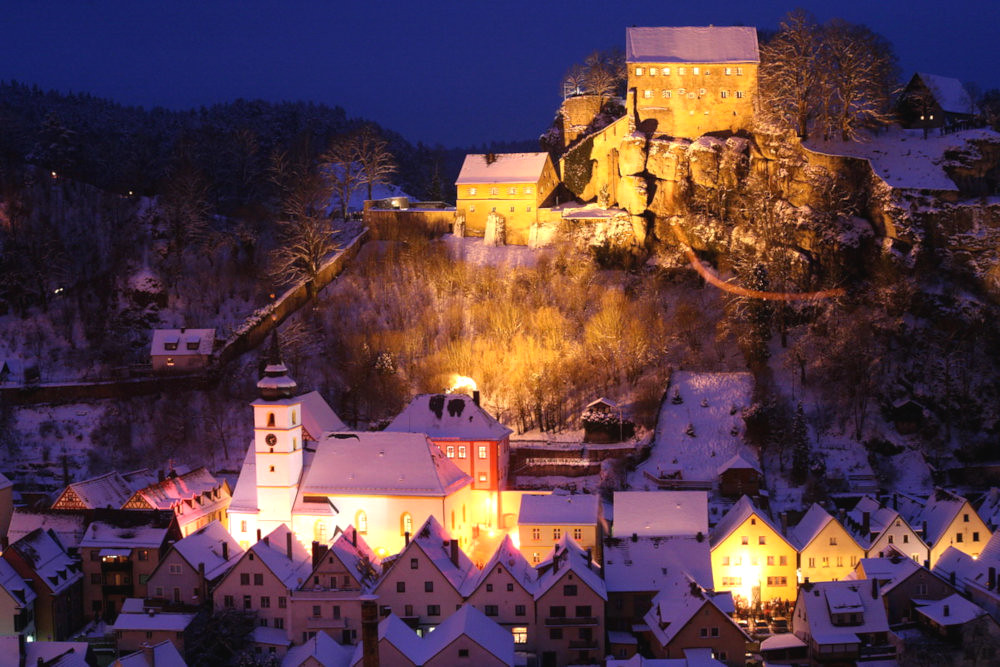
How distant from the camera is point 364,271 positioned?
59.4 meters

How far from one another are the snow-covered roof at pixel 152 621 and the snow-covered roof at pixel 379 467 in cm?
779

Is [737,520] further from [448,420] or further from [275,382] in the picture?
[275,382]

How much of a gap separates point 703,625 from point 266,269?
116 feet

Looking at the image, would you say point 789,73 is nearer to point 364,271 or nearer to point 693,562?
point 364,271

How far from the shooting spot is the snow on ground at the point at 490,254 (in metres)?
58.4

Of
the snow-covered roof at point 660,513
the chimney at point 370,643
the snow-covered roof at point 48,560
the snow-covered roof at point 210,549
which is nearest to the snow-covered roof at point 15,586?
the snow-covered roof at point 48,560

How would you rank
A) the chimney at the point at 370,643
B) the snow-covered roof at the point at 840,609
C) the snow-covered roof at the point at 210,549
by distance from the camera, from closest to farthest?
the chimney at the point at 370,643
the snow-covered roof at the point at 840,609
the snow-covered roof at the point at 210,549

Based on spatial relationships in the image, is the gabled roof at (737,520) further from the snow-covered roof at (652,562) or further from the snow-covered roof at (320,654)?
the snow-covered roof at (320,654)

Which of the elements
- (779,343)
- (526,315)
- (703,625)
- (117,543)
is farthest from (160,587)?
(779,343)

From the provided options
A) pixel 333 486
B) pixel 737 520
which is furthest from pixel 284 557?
pixel 737 520

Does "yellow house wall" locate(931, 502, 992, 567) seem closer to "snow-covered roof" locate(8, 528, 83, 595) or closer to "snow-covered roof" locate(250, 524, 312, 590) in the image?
"snow-covered roof" locate(250, 524, 312, 590)

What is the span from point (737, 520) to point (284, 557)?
54.6 feet

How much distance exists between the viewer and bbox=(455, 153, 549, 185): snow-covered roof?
2416 inches

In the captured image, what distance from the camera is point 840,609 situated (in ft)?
117
